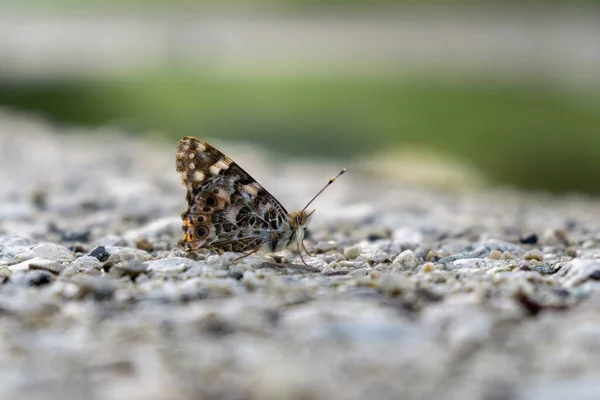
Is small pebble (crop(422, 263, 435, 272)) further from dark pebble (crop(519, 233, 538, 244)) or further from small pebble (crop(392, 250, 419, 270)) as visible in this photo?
dark pebble (crop(519, 233, 538, 244))

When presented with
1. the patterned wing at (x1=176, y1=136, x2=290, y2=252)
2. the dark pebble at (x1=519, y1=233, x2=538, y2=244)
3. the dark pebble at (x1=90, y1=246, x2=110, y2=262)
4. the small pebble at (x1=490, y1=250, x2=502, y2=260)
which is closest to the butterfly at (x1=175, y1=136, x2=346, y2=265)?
the patterned wing at (x1=176, y1=136, x2=290, y2=252)

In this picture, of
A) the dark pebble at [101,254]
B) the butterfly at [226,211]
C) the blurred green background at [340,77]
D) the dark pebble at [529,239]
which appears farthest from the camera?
the blurred green background at [340,77]

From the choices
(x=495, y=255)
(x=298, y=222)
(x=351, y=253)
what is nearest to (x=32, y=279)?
(x=298, y=222)

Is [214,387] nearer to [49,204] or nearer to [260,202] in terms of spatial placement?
[260,202]

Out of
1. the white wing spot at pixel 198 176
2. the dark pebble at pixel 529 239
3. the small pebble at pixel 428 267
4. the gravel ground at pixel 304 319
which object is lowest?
the gravel ground at pixel 304 319

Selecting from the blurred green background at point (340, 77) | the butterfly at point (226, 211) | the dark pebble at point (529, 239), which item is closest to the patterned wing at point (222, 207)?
the butterfly at point (226, 211)

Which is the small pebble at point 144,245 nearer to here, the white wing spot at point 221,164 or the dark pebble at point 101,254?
the dark pebble at point 101,254
